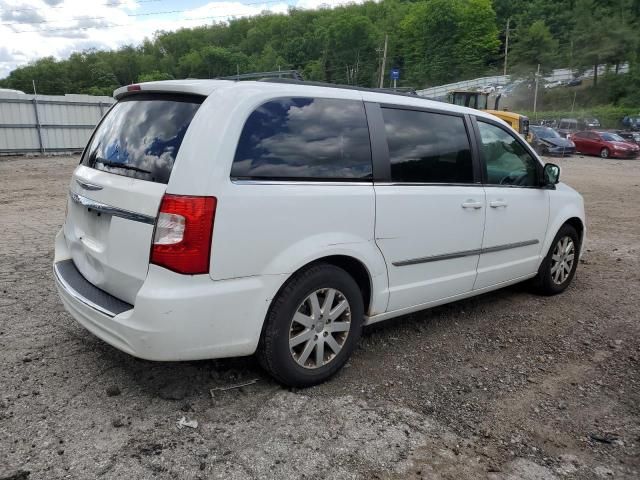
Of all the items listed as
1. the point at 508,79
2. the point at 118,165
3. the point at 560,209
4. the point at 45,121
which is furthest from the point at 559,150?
the point at 508,79

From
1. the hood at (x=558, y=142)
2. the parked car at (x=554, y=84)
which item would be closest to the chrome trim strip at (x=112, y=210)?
the hood at (x=558, y=142)

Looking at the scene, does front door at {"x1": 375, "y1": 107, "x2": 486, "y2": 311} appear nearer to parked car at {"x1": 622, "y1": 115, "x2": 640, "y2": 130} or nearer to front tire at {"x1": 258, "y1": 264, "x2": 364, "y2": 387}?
front tire at {"x1": 258, "y1": 264, "x2": 364, "y2": 387}

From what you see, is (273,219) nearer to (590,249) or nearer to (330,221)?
(330,221)

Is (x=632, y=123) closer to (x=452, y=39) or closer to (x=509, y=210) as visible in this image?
(x=509, y=210)

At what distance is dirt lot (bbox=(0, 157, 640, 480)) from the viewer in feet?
8.41

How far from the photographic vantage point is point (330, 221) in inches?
123

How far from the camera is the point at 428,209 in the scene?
12.1ft

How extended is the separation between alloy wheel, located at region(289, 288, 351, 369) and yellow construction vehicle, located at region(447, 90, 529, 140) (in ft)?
58.0

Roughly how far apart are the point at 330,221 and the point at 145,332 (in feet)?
3.90

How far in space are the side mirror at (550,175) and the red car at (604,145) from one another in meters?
25.4

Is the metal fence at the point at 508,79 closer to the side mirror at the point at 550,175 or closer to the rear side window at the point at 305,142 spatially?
the side mirror at the point at 550,175

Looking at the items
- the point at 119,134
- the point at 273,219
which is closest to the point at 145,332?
the point at 273,219

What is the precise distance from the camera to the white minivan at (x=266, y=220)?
2703 mm

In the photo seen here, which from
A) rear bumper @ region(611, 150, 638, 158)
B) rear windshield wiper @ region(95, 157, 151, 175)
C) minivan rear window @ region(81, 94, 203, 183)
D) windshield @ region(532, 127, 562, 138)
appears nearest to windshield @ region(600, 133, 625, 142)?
rear bumper @ region(611, 150, 638, 158)
